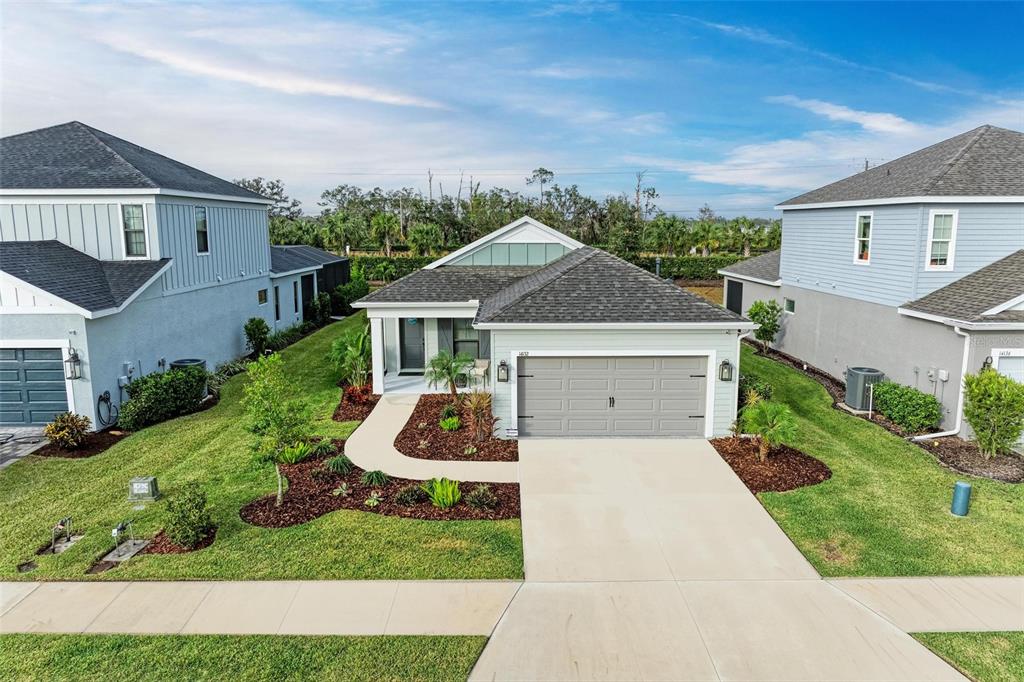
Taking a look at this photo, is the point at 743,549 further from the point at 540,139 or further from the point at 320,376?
the point at 540,139

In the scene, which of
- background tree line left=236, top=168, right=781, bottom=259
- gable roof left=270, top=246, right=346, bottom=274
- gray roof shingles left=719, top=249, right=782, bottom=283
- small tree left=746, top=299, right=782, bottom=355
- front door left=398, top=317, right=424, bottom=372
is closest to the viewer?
front door left=398, top=317, right=424, bottom=372

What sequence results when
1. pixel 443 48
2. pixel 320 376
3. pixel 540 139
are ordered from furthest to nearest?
pixel 540 139 → pixel 443 48 → pixel 320 376

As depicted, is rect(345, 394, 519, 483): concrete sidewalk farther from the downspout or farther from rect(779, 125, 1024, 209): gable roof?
rect(779, 125, 1024, 209): gable roof

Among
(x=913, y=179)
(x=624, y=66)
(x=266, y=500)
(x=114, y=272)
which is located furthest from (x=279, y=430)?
(x=624, y=66)

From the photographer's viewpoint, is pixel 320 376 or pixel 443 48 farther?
pixel 443 48

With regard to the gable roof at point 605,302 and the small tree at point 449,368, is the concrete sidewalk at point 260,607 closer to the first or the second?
the gable roof at point 605,302

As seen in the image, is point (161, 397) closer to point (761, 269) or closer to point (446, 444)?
point (446, 444)

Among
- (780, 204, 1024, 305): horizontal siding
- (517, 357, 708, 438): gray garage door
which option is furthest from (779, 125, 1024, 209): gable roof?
(517, 357, 708, 438): gray garage door
